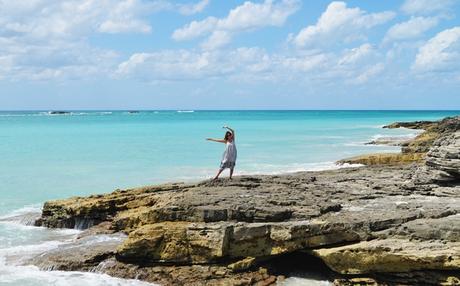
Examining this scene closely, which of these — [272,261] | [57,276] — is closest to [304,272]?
[272,261]

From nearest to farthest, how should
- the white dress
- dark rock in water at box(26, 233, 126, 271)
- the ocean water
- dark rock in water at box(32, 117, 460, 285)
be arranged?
dark rock in water at box(32, 117, 460, 285) < dark rock in water at box(26, 233, 126, 271) < the ocean water < the white dress

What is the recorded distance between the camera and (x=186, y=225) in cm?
1164

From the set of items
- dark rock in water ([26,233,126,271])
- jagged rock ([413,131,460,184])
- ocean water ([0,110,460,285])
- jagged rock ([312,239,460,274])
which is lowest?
ocean water ([0,110,460,285])

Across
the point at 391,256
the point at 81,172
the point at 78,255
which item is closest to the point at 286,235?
the point at 391,256

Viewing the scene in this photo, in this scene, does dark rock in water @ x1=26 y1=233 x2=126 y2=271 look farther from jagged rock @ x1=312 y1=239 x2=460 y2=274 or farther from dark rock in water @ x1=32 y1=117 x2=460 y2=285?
jagged rock @ x1=312 y1=239 x2=460 y2=274

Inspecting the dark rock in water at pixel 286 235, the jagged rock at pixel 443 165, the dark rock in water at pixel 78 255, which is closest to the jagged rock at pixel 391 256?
the dark rock in water at pixel 286 235

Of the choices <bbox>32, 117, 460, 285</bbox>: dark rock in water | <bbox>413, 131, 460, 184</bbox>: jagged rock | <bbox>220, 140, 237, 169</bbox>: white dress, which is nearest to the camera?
<bbox>32, 117, 460, 285</bbox>: dark rock in water

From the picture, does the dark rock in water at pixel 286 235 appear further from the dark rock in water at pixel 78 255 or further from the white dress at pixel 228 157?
the white dress at pixel 228 157

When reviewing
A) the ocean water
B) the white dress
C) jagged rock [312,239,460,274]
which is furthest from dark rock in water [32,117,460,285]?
the white dress

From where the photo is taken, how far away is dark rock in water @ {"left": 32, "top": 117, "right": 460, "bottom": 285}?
10.2 meters

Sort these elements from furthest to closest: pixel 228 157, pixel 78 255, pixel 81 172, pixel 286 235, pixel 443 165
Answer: pixel 81 172 < pixel 228 157 < pixel 443 165 < pixel 78 255 < pixel 286 235

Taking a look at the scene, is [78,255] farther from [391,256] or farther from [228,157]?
[391,256]

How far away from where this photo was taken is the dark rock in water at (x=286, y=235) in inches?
403

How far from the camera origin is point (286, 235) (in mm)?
10922
